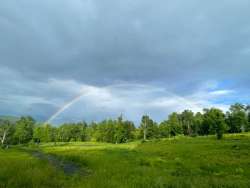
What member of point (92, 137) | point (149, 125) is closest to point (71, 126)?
point (92, 137)

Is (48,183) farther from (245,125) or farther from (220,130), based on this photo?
(245,125)

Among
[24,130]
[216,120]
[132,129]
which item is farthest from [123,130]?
[24,130]

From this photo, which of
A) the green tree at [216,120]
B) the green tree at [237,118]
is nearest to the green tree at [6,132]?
the green tree at [216,120]

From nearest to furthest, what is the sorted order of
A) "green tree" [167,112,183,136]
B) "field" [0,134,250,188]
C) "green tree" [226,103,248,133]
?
"field" [0,134,250,188], "green tree" [226,103,248,133], "green tree" [167,112,183,136]

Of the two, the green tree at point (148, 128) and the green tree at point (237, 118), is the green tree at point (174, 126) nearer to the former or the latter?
the green tree at point (148, 128)

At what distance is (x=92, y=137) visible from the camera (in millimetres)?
141250

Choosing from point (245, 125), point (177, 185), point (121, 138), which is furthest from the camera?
point (121, 138)

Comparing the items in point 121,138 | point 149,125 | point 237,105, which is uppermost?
point 237,105

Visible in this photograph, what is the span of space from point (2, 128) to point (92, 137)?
57211 mm

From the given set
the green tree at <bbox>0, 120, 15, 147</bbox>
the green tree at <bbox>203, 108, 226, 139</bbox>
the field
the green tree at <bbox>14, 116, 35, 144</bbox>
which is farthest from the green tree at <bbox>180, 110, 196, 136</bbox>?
the green tree at <bbox>0, 120, 15, 147</bbox>

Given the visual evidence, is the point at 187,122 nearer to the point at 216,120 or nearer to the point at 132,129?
the point at 132,129

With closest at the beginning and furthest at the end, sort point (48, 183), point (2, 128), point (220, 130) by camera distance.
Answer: point (48, 183)
point (220, 130)
point (2, 128)

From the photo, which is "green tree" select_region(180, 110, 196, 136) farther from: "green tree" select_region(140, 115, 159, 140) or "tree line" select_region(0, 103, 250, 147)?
"green tree" select_region(140, 115, 159, 140)

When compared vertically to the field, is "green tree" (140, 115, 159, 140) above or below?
above
